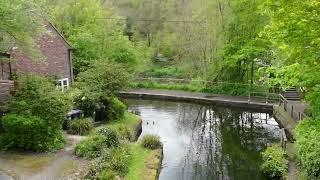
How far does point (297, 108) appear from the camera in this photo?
3108 cm

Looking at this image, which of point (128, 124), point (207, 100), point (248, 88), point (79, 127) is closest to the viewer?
point (79, 127)

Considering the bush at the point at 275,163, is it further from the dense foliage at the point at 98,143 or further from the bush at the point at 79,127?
the bush at the point at 79,127

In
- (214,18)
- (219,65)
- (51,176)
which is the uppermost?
(214,18)

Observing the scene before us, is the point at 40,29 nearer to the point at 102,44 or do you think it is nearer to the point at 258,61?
the point at 102,44

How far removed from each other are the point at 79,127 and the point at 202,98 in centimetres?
1548

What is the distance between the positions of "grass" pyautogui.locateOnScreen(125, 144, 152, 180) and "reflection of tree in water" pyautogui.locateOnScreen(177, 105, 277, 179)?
2.18 meters

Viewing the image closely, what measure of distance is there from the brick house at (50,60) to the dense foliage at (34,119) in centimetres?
491

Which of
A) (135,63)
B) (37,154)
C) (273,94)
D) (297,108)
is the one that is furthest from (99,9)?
(37,154)

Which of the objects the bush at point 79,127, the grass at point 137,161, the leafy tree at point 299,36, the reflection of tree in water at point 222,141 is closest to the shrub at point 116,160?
the grass at point 137,161

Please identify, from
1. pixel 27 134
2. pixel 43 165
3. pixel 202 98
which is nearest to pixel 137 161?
pixel 43 165

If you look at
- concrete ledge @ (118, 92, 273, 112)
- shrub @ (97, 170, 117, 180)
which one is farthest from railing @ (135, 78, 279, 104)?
shrub @ (97, 170, 117, 180)

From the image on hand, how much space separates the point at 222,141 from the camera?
26828 mm

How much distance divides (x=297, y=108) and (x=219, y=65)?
10233 millimetres

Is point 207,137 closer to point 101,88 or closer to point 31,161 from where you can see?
point 101,88
